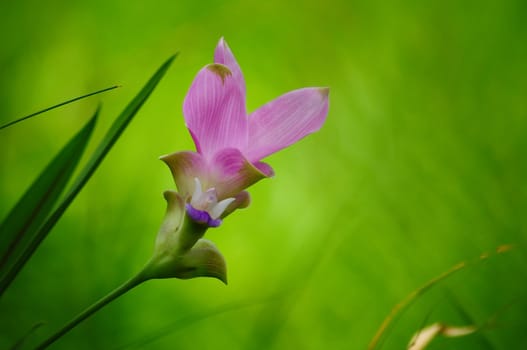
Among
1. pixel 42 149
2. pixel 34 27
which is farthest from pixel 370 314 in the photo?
pixel 34 27

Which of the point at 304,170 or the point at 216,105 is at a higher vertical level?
the point at 216,105

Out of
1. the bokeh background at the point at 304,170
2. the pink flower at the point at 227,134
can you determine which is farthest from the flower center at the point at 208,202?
the bokeh background at the point at 304,170

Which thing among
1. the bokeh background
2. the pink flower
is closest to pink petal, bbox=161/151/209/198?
the pink flower

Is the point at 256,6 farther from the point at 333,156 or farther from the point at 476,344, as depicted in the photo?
the point at 476,344

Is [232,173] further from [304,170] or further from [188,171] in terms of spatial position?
[304,170]

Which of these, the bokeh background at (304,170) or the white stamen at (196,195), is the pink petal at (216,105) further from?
the bokeh background at (304,170)

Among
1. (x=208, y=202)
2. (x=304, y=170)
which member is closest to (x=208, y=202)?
(x=208, y=202)
